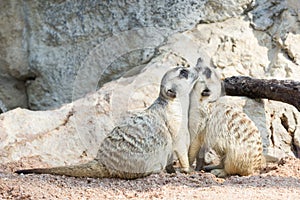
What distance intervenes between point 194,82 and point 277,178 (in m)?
0.74

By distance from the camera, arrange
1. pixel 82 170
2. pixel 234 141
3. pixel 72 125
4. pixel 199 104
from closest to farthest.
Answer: pixel 82 170
pixel 234 141
pixel 199 104
pixel 72 125

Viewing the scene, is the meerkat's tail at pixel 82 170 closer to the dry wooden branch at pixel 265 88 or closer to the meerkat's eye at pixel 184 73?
the meerkat's eye at pixel 184 73

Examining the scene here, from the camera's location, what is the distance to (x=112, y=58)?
5059 mm

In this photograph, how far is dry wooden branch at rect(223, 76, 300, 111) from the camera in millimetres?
3902

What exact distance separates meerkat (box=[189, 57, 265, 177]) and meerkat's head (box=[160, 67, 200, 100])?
0.13 m

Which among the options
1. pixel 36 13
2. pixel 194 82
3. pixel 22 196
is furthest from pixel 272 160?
pixel 36 13

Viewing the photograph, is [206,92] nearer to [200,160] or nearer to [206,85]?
[206,85]

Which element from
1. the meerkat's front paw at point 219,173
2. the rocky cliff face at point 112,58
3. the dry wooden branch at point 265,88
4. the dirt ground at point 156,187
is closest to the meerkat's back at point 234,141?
the meerkat's front paw at point 219,173

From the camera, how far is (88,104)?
4285 millimetres

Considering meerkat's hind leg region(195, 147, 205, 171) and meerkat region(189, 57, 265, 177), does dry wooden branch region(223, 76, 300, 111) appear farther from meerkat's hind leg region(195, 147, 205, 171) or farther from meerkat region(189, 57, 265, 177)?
meerkat's hind leg region(195, 147, 205, 171)

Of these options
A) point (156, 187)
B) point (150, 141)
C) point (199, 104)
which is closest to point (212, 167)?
point (199, 104)

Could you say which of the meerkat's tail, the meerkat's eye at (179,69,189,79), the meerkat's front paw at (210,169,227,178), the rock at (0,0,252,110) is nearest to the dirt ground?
the meerkat's tail

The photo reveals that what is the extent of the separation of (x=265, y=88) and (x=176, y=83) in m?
0.73

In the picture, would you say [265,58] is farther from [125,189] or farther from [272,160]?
[125,189]
